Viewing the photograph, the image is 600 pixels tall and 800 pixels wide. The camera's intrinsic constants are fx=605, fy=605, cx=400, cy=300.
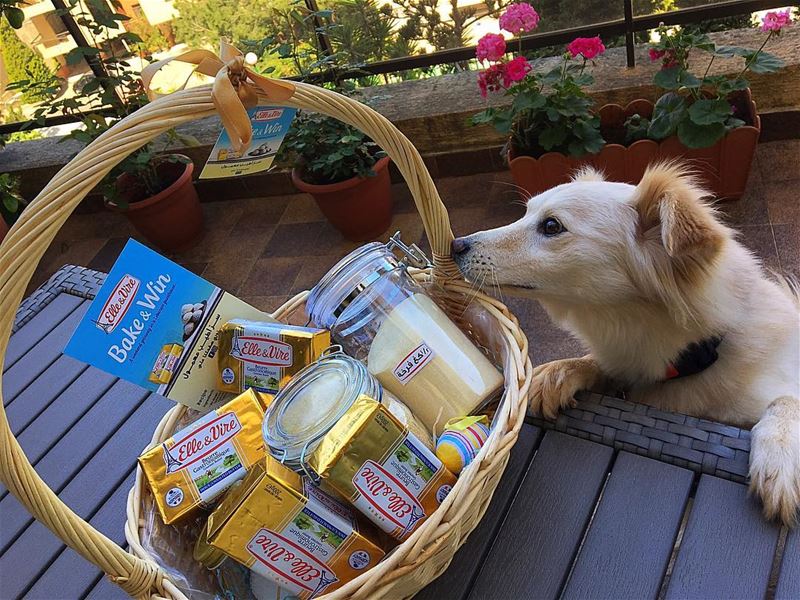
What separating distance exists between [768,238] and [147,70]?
1956 mm

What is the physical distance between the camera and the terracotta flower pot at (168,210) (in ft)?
8.86

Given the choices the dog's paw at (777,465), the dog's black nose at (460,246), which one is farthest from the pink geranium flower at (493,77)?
the dog's paw at (777,465)

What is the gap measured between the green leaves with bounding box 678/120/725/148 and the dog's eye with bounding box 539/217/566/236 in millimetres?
1087

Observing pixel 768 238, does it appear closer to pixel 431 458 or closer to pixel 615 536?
pixel 615 536

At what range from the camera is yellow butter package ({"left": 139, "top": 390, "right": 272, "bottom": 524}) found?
0.80 meters

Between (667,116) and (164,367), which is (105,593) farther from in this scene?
(667,116)

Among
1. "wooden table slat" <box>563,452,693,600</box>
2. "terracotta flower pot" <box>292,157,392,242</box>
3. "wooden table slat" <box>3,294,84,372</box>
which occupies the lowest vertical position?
"terracotta flower pot" <box>292,157,392,242</box>

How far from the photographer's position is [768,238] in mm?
2000

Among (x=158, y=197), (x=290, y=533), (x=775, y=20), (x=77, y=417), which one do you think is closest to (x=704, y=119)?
(x=775, y=20)

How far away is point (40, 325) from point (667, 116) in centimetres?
200

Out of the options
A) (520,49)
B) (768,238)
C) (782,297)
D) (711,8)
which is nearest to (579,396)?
(782,297)

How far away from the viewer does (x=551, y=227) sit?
1149 mm

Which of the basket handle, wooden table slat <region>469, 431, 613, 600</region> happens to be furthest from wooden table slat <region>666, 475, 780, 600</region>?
the basket handle

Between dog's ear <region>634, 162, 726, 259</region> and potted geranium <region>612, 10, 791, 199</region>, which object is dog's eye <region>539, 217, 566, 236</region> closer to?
dog's ear <region>634, 162, 726, 259</region>
